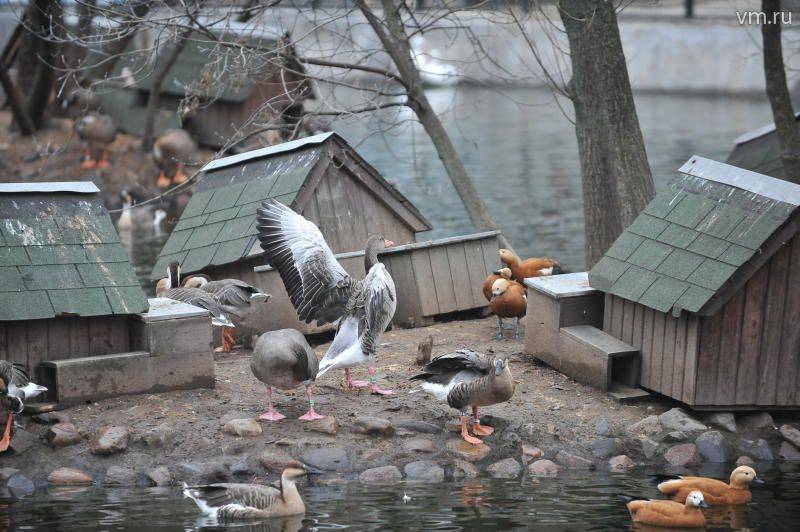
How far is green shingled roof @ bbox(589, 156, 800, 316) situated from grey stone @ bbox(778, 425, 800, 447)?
126cm

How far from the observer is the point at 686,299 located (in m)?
9.16

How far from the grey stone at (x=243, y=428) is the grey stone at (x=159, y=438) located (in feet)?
1.41

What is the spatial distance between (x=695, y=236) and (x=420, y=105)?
19.0 ft

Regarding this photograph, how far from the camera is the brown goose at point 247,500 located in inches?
299

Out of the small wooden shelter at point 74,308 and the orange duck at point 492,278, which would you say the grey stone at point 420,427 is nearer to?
the small wooden shelter at point 74,308

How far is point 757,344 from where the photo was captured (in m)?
9.35

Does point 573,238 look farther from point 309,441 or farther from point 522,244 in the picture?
point 309,441

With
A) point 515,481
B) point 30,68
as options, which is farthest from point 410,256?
point 30,68

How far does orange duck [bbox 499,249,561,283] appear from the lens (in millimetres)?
12305

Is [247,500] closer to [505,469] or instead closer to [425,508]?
[425,508]

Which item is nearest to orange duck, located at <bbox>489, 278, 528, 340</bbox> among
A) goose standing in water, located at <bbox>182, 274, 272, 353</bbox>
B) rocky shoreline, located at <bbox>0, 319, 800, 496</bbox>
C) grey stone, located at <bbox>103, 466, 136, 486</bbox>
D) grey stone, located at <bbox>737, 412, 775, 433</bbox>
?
rocky shoreline, located at <bbox>0, 319, 800, 496</bbox>

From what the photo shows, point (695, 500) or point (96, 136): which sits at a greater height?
point (96, 136)

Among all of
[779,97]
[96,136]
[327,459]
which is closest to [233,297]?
[327,459]

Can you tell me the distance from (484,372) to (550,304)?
1752 millimetres
